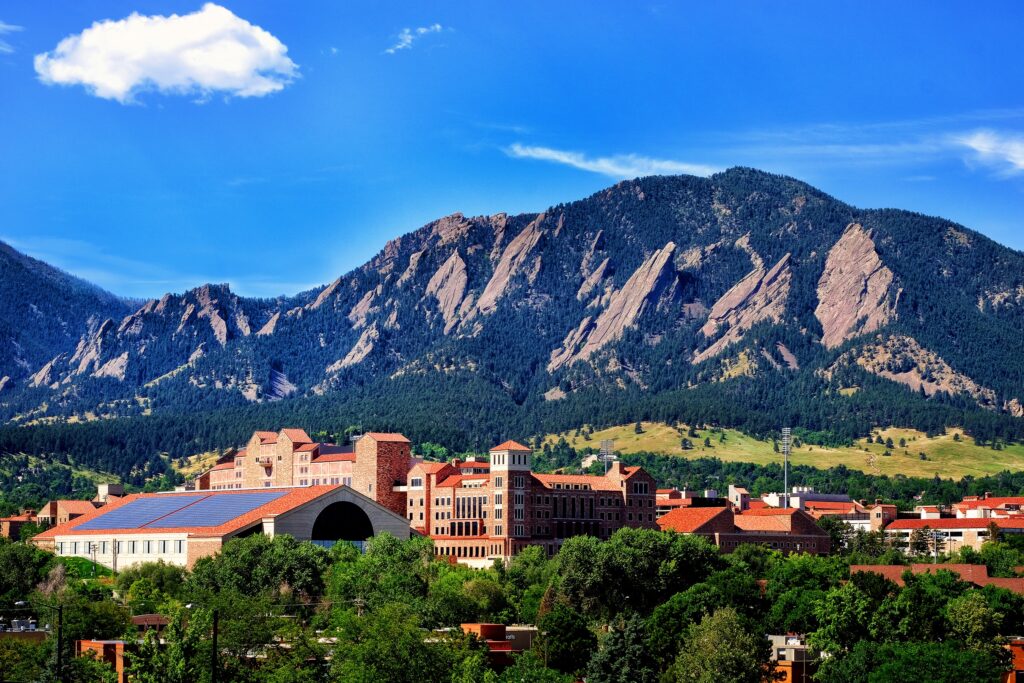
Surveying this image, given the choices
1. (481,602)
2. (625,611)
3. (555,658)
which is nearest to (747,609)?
(625,611)

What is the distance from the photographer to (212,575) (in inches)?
7623

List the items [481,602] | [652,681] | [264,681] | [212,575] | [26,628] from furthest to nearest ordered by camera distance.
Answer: [212,575]
[481,602]
[26,628]
[652,681]
[264,681]

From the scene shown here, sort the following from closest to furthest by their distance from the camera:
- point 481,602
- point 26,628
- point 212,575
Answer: point 26,628 → point 481,602 → point 212,575

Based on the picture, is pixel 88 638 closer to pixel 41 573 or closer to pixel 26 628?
pixel 26 628

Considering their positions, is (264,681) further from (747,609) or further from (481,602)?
(747,609)

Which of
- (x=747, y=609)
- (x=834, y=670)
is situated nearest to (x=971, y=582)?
(x=747, y=609)

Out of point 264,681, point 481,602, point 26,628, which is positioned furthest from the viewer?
point 481,602

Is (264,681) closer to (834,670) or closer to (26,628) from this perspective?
(26,628)

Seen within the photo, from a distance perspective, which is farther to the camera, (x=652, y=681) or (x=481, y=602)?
(x=481, y=602)

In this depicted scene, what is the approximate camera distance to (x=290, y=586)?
19375 centimetres

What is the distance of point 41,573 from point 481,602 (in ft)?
177

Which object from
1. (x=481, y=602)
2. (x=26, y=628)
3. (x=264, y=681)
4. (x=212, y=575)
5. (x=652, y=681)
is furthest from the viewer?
(x=212, y=575)

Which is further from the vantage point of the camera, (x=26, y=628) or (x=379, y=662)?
(x=26, y=628)

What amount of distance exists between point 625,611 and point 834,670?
40.0 metres
